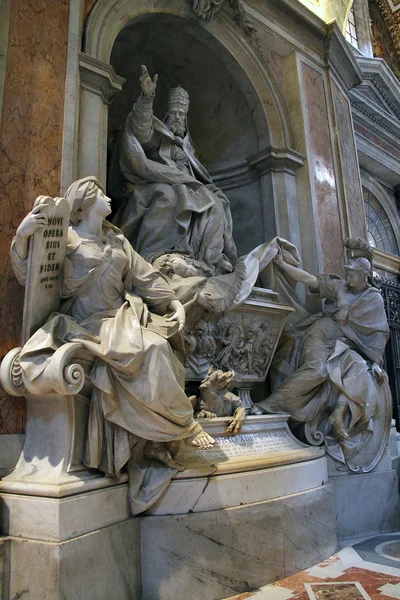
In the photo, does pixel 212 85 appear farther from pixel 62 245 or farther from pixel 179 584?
pixel 179 584

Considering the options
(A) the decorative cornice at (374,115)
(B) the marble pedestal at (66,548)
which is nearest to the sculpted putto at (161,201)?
(B) the marble pedestal at (66,548)

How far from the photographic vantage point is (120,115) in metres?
5.94

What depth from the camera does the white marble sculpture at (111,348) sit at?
272 cm

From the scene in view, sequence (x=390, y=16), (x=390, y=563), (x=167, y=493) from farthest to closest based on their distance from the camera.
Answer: (x=390, y=16)
(x=390, y=563)
(x=167, y=493)

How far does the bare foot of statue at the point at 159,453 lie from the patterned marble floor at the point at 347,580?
824 millimetres

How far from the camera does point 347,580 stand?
325cm

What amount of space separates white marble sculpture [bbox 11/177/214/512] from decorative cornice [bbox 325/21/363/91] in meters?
5.08

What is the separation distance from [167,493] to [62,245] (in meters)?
1.50

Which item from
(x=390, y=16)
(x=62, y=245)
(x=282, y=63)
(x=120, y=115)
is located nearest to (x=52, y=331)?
(x=62, y=245)

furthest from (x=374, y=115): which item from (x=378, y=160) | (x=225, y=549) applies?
(x=225, y=549)

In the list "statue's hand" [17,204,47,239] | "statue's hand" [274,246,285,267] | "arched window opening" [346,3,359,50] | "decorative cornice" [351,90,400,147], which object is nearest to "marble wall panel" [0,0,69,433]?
"statue's hand" [17,204,47,239]

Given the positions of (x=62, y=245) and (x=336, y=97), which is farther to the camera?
(x=336, y=97)

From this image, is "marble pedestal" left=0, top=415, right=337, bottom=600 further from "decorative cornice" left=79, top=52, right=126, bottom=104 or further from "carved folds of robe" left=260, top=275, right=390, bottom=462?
"decorative cornice" left=79, top=52, right=126, bottom=104

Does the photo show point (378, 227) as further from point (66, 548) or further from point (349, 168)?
point (66, 548)
